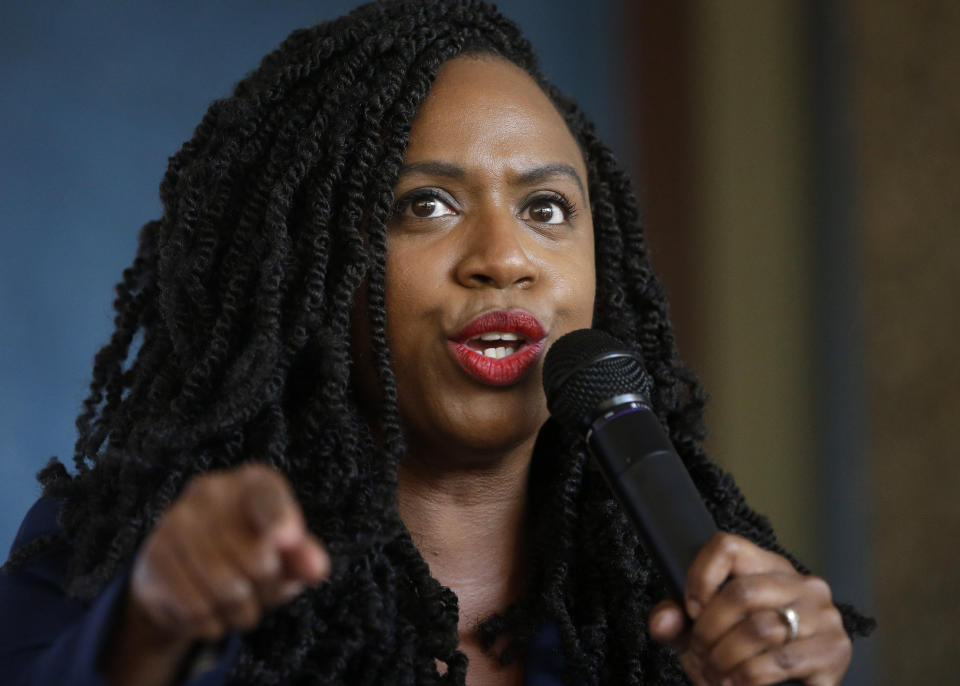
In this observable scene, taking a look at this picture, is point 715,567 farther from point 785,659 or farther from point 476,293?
point 476,293

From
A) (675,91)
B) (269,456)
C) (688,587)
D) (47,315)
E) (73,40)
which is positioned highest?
(675,91)

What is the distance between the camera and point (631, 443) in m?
0.95

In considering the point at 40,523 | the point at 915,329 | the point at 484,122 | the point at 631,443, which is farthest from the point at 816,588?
the point at 915,329

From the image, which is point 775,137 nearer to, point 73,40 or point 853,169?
point 853,169

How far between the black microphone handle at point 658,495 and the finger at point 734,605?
28 mm

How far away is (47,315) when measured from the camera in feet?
5.35

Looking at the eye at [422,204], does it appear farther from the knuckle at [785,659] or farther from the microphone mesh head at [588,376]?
the knuckle at [785,659]

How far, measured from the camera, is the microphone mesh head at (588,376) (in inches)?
40.0

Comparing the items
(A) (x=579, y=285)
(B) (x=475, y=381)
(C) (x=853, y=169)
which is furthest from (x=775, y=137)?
(B) (x=475, y=381)

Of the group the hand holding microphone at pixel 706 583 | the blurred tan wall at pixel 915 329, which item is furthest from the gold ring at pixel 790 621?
the blurred tan wall at pixel 915 329

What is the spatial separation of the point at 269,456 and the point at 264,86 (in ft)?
1.54

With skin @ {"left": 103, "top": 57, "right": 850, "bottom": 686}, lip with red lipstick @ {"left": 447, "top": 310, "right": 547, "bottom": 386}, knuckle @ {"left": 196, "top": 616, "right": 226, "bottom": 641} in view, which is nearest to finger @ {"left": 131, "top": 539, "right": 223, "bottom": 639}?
knuckle @ {"left": 196, "top": 616, "right": 226, "bottom": 641}

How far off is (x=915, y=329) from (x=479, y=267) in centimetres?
156

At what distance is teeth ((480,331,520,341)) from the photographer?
1.21 meters
